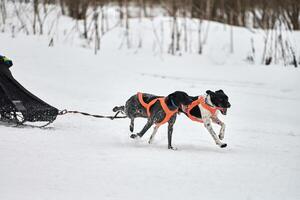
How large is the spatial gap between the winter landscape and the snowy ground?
0.5 inches

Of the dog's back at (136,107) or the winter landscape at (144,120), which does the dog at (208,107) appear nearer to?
the winter landscape at (144,120)

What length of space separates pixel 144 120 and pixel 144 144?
1.71 meters

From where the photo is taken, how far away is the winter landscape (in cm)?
422

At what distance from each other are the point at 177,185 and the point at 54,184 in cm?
92

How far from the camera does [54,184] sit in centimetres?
404

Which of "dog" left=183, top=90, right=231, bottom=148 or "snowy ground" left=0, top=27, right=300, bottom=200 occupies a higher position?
"dog" left=183, top=90, right=231, bottom=148

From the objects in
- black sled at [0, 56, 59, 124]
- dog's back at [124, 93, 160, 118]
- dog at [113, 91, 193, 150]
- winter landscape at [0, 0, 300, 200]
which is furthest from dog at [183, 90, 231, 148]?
black sled at [0, 56, 59, 124]

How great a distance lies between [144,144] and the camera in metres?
5.93

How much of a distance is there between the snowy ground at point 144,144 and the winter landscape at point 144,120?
1 cm

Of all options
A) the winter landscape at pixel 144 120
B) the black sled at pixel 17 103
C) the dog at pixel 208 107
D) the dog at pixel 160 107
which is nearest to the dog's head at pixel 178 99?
the dog at pixel 160 107

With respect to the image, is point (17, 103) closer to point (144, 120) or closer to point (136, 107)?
point (136, 107)

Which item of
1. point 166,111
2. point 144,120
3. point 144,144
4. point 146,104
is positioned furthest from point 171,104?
point 144,120

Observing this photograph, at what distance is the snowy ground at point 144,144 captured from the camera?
13.5 ft

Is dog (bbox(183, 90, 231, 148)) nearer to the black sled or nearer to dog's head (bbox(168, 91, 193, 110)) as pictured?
dog's head (bbox(168, 91, 193, 110))
